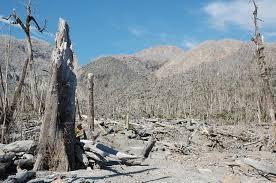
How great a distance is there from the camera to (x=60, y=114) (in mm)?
10734

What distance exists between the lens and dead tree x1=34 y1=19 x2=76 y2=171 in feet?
33.7

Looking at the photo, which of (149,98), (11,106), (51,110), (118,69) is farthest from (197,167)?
(118,69)

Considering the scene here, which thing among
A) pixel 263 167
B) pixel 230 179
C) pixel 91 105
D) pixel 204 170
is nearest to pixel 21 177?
pixel 230 179

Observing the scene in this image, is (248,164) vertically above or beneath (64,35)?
beneath

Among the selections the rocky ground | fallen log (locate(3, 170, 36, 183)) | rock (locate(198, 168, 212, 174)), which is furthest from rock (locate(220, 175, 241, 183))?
fallen log (locate(3, 170, 36, 183))

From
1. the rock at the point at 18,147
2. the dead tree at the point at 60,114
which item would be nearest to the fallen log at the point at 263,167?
the dead tree at the point at 60,114

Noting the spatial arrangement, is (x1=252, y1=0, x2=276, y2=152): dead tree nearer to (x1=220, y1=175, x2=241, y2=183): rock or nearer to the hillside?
(x1=220, y1=175, x2=241, y2=183): rock

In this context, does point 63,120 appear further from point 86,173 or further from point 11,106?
point 11,106

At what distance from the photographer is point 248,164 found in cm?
1245

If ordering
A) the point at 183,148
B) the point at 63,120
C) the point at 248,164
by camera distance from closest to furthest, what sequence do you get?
the point at 63,120, the point at 248,164, the point at 183,148

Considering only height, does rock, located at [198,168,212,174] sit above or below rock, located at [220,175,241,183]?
above

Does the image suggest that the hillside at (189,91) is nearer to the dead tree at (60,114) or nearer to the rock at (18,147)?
the dead tree at (60,114)

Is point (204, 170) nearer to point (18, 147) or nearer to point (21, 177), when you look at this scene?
point (18, 147)

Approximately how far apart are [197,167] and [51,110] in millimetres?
5491
